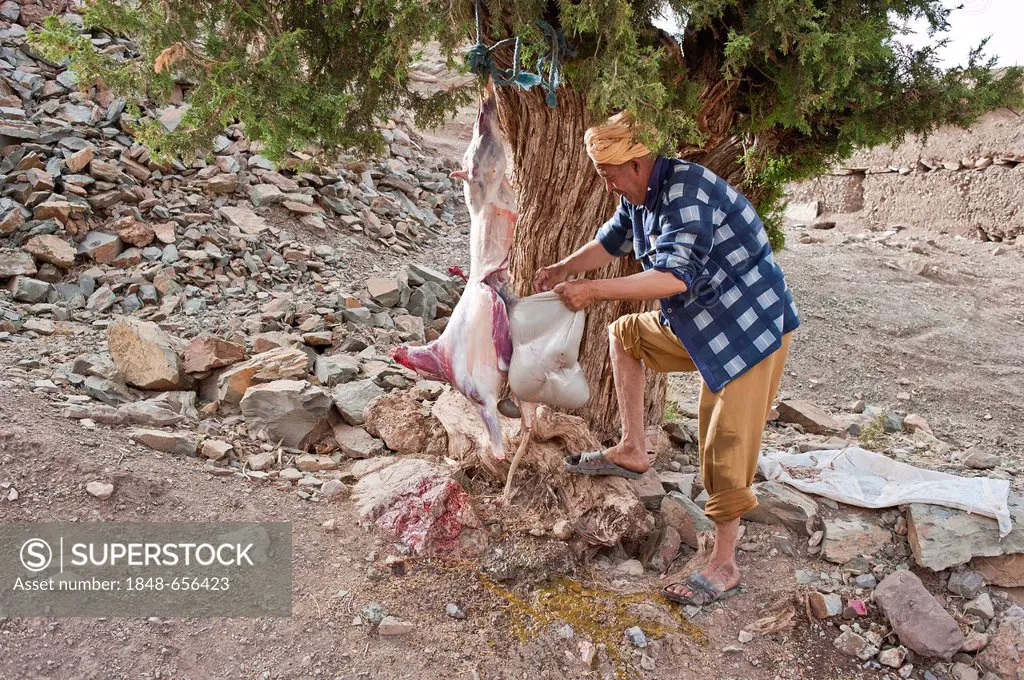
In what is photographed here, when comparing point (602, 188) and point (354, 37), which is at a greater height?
point (354, 37)

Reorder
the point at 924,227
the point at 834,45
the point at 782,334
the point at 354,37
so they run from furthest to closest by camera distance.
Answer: the point at 924,227, the point at 354,37, the point at 782,334, the point at 834,45

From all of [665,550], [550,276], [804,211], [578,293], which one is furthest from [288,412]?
[804,211]

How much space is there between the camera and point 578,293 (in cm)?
271

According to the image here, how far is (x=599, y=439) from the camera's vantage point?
3.76 metres

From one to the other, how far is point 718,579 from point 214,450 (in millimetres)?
2360

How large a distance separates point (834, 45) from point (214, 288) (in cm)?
499

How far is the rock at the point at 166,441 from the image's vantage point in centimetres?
350

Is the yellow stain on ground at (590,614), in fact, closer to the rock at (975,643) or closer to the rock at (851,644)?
the rock at (851,644)

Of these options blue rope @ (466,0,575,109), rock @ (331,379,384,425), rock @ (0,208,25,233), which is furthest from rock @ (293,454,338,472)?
rock @ (0,208,25,233)

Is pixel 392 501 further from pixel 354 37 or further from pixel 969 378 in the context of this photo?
pixel 969 378

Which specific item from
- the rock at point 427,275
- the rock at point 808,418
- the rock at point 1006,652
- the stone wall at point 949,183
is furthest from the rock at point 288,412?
the stone wall at point 949,183

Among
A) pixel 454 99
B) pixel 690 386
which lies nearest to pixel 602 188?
pixel 454 99

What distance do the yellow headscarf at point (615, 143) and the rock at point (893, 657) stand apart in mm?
2021

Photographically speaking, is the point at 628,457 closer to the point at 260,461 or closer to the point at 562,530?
the point at 562,530
